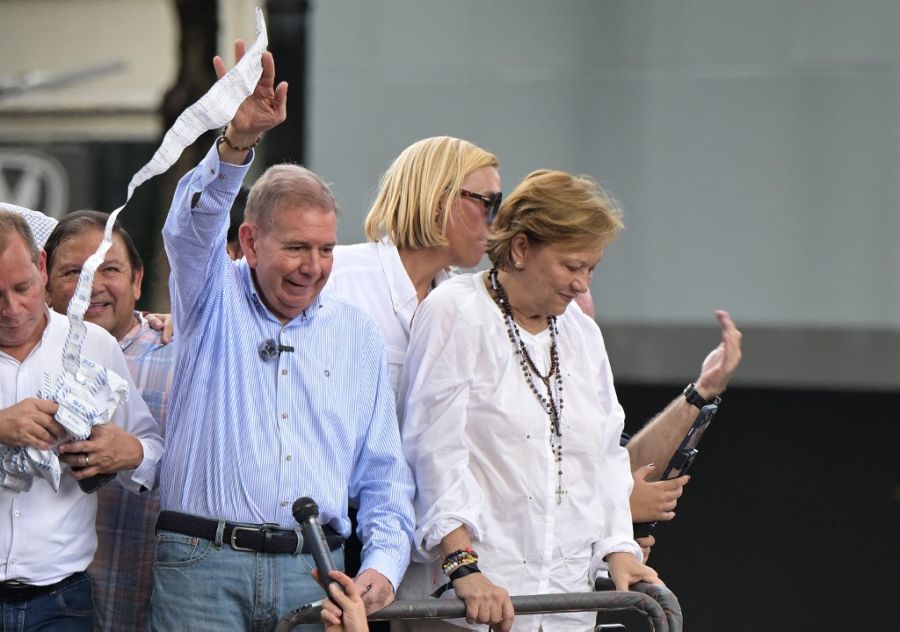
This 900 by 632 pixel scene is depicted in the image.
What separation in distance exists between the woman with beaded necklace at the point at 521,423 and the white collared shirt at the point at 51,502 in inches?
25.5

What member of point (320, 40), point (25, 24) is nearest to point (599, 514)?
point (320, 40)

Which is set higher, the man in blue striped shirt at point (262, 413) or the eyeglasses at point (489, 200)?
the eyeglasses at point (489, 200)

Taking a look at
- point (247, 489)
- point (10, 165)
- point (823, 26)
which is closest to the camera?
point (247, 489)

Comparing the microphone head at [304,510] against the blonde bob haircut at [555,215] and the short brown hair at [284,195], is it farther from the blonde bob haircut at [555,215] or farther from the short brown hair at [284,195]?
the blonde bob haircut at [555,215]

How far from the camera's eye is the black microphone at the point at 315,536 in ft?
9.64

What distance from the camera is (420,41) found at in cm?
715

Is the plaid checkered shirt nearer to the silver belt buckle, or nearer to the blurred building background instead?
the silver belt buckle

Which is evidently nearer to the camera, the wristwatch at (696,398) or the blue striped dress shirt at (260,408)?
the blue striped dress shirt at (260,408)

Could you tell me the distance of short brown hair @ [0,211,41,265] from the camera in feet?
10.3

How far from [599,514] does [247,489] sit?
876mm

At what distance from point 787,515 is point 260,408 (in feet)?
14.4

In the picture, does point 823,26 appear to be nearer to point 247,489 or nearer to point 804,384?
point 804,384

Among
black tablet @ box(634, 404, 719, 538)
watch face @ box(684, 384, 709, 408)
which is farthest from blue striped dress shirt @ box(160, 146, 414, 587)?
watch face @ box(684, 384, 709, 408)

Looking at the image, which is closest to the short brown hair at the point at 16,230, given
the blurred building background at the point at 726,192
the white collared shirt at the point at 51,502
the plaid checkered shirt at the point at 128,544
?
the white collared shirt at the point at 51,502
